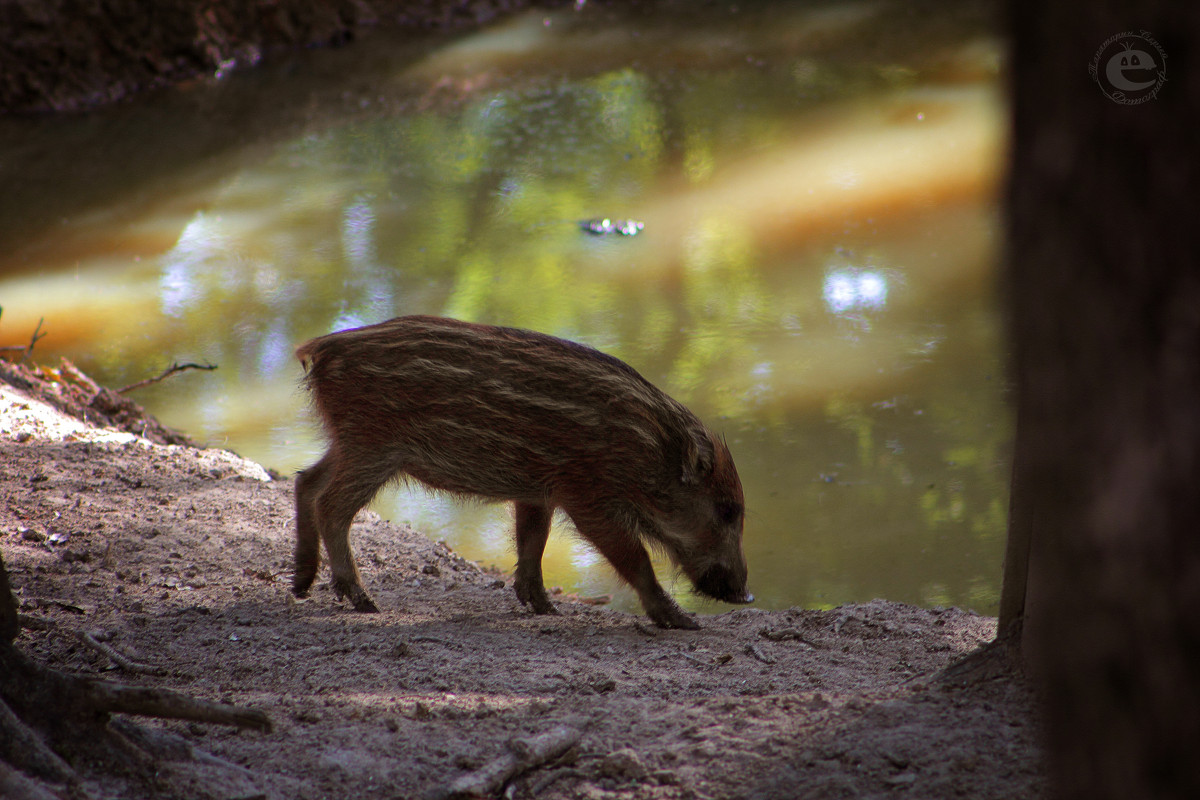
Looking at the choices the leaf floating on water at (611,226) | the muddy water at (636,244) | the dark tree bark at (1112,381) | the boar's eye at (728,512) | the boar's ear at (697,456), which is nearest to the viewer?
the dark tree bark at (1112,381)

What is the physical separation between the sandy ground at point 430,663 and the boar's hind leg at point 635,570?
0.11 meters

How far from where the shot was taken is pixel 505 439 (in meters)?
3.58

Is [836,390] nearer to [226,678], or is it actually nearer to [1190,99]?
[226,678]

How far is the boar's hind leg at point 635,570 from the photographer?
368 cm

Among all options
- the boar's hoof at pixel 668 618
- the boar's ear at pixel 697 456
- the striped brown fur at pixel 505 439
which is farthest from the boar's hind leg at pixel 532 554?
the boar's ear at pixel 697 456

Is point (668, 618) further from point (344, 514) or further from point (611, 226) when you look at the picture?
point (611, 226)

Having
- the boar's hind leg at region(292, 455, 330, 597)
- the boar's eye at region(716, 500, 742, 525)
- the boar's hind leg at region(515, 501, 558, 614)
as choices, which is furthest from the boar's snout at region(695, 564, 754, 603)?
the boar's hind leg at region(292, 455, 330, 597)

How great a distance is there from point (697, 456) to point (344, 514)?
4.20 feet

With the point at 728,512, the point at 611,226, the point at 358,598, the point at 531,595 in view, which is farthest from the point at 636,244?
the point at 358,598

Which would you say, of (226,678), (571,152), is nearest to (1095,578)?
(226,678)

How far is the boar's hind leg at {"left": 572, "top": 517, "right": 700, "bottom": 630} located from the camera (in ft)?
12.1

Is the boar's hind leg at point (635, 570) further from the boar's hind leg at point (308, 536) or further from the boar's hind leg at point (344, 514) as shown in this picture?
the boar's hind leg at point (308, 536)

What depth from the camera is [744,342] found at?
6074 millimetres

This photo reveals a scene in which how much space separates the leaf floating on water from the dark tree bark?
6.69 m
